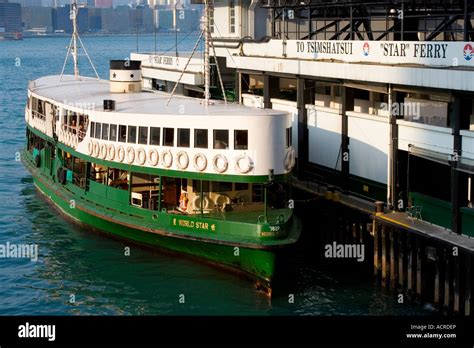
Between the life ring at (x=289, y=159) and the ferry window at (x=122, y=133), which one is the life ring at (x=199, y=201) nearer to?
the life ring at (x=289, y=159)

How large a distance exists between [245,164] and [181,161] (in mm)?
2604

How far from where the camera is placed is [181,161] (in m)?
31.3

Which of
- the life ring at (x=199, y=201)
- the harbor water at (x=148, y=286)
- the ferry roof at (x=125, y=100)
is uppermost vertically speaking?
the ferry roof at (x=125, y=100)

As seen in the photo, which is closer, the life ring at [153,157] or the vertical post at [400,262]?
the vertical post at [400,262]

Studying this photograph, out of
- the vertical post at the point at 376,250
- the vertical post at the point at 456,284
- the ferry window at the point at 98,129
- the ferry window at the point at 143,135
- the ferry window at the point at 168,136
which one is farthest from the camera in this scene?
the ferry window at the point at 98,129

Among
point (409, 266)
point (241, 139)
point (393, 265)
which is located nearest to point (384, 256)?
point (393, 265)

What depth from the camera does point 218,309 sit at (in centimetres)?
2831

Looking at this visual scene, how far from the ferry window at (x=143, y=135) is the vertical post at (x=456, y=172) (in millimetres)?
10874

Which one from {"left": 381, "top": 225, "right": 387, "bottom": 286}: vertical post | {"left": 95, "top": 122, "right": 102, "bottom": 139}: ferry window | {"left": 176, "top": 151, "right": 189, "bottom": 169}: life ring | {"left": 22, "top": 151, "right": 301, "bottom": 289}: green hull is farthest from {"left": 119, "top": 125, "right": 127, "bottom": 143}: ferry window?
{"left": 381, "top": 225, "right": 387, "bottom": 286}: vertical post

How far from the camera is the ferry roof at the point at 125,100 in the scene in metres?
32.7

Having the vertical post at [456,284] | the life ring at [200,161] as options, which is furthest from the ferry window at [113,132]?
the vertical post at [456,284]

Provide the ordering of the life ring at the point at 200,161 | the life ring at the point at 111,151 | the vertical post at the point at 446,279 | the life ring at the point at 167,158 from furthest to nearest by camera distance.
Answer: the life ring at the point at 111,151 → the life ring at the point at 167,158 → the life ring at the point at 200,161 → the vertical post at the point at 446,279

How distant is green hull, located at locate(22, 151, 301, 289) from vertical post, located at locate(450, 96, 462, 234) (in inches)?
199

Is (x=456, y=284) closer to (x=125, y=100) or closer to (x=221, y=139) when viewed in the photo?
(x=221, y=139)
